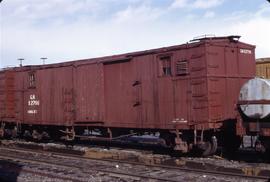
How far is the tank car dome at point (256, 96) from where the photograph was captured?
1259cm

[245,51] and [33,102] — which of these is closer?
[245,51]

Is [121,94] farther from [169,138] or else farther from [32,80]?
[32,80]

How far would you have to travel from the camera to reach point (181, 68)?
1459 centimetres

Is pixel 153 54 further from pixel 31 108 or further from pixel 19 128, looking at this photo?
pixel 19 128

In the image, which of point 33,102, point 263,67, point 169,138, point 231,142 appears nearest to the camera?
point 231,142

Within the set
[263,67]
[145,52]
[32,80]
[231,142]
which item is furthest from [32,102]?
[263,67]

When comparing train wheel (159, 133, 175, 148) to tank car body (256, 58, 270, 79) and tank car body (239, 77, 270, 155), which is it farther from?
tank car body (256, 58, 270, 79)

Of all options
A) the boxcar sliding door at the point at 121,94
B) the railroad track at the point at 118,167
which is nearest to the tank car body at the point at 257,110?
the railroad track at the point at 118,167

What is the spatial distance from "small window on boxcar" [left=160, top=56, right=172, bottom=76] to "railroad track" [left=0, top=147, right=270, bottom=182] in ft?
11.2

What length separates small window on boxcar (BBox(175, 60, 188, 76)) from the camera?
14.5m

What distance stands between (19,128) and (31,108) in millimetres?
1712

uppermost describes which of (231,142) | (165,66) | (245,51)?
(245,51)

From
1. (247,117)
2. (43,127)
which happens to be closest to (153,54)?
(247,117)

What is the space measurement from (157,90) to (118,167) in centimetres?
339
